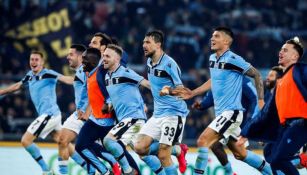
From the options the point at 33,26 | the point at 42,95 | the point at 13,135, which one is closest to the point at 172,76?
the point at 42,95

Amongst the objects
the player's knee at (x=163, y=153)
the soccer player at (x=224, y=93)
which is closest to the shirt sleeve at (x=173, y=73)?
the soccer player at (x=224, y=93)

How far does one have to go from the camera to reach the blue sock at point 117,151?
11.7m

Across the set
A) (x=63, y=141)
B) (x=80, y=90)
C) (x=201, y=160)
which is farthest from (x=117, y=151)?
(x=80, y=90)

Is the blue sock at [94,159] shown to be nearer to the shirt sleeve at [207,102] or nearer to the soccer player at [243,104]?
the soccer player at [243,104]

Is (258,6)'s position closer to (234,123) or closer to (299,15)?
(299,15)

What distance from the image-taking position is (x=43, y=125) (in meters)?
14.1

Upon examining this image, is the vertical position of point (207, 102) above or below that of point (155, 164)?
above

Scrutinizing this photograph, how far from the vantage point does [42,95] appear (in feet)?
46.5

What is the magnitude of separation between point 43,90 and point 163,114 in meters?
3.25

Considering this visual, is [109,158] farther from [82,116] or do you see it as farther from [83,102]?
[83,102]

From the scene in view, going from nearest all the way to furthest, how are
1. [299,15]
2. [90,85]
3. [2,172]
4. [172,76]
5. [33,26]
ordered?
[172,76] → [90,85] → [2,172] → [33,26] → [299,15]

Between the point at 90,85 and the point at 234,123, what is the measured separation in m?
2.17

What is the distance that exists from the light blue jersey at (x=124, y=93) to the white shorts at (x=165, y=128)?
388 mm

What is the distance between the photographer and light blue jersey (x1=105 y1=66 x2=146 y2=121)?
11.9 metres
